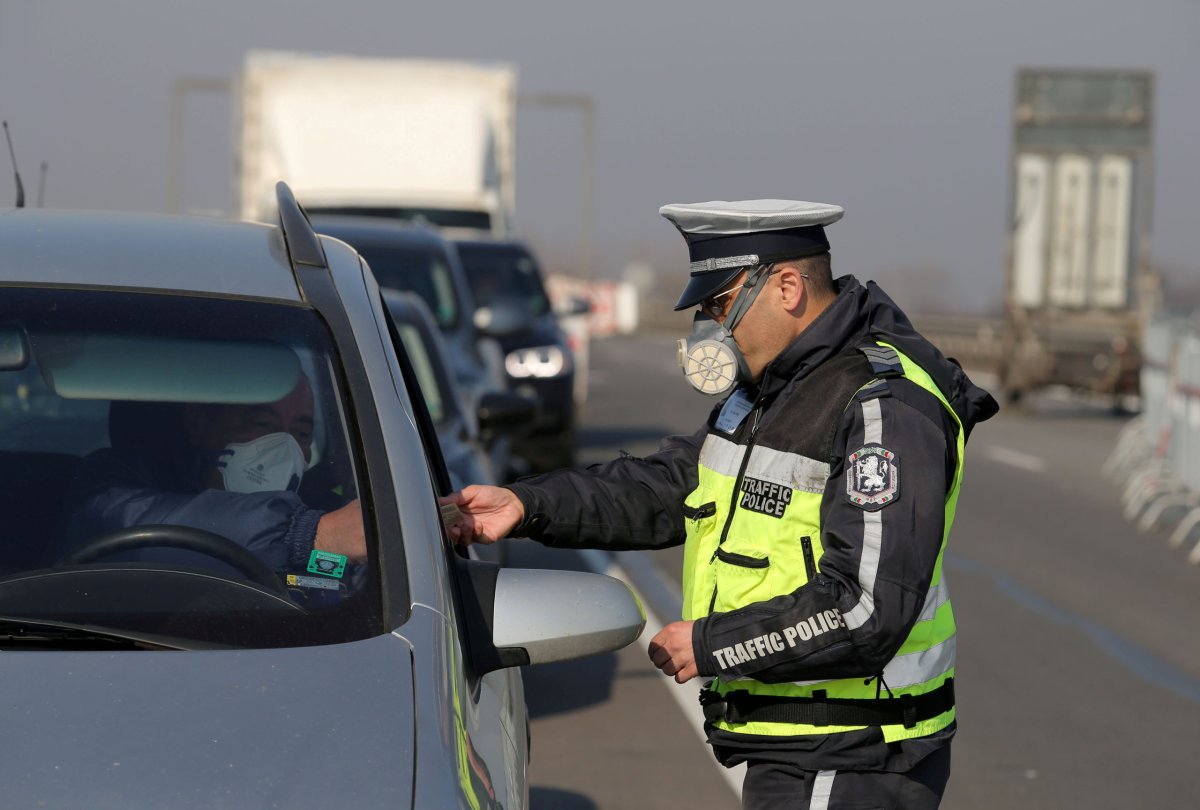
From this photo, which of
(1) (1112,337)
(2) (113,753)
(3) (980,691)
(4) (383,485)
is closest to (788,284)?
(4) (383,485)

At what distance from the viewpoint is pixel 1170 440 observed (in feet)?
47.4

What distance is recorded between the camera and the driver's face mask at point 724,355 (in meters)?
3.27

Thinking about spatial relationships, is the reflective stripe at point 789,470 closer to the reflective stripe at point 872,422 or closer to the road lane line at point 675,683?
the reflective stripe at point 872,422

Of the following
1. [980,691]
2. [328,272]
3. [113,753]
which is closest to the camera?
[113,753]

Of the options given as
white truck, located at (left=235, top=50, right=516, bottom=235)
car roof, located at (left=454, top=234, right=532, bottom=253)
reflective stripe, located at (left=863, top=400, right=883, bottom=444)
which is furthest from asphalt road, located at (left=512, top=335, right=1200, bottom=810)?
white truck, located at (left=235, top=50, right=516, bottom=235)

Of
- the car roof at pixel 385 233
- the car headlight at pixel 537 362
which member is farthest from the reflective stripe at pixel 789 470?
the car headlight at pixel 537 362

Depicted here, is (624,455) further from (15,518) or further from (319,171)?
(319,171)

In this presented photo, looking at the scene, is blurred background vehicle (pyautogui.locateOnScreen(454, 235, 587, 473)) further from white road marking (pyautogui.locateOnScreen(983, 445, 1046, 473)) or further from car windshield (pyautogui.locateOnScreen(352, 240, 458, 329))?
white road marking (pyautogui.locateOnScreen(983, 445, 1046, 473))

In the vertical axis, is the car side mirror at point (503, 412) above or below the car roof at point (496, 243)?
below

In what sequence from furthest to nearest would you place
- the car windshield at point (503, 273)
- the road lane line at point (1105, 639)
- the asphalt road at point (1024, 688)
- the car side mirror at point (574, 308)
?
the car side mirror at point (574, 308) < the car windshield at point (503, 273) < the road lane line at point (1105, 639) < the asphalt road at point (1024, 688)

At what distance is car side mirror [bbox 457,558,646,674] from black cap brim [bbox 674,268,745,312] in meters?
0.57

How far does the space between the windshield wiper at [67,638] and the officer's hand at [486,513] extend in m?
1.00

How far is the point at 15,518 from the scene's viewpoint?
9.78 feet

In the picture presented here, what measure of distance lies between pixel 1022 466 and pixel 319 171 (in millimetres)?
7730
